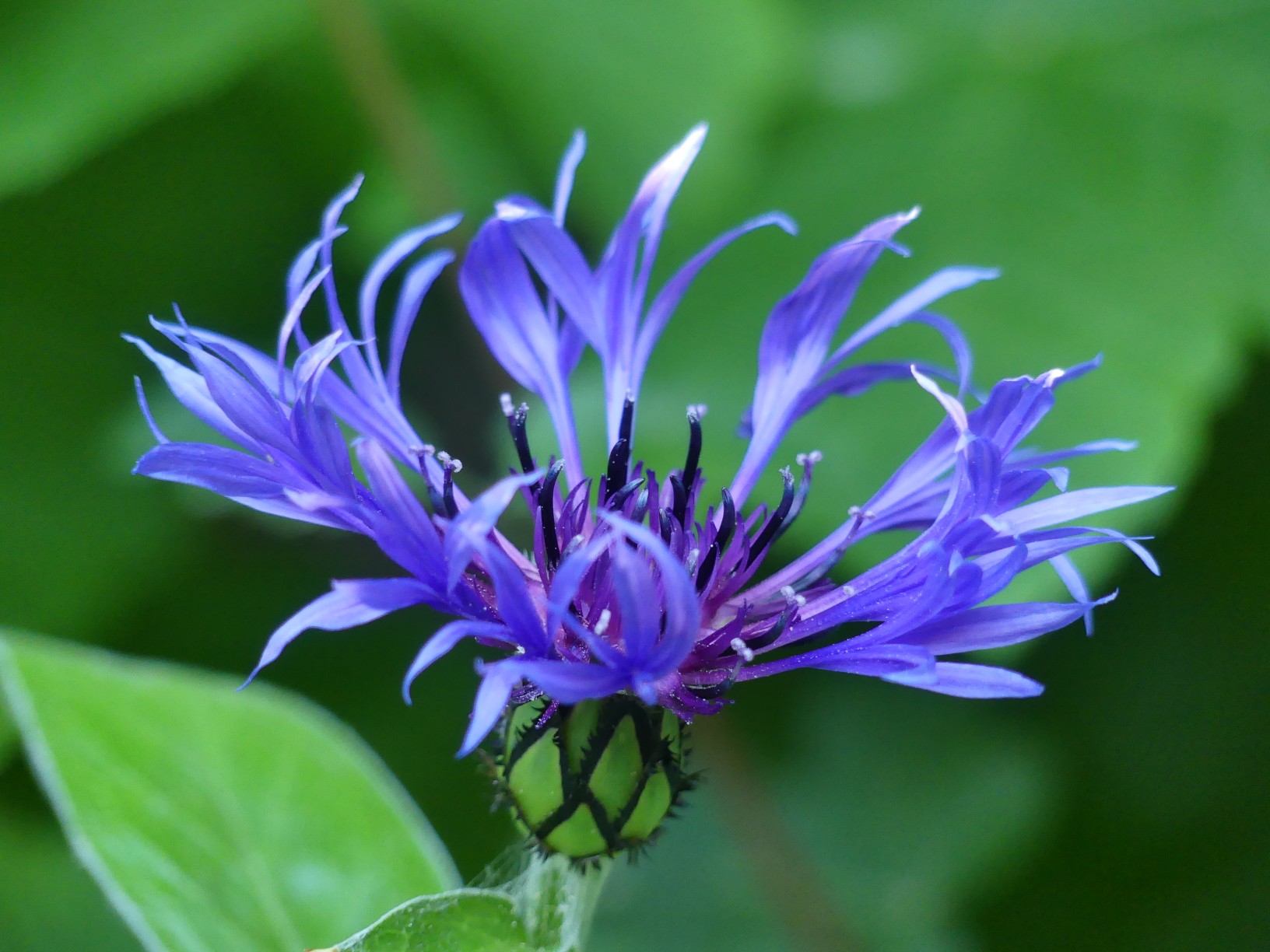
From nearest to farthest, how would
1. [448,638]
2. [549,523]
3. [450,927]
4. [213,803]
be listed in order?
[448,638]
[450,927]
[549,523]
[213,803]

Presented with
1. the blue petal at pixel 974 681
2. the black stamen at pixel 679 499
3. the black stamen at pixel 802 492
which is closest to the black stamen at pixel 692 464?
the black stamen at pixel 679 499

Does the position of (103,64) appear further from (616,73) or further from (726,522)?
(726,522)

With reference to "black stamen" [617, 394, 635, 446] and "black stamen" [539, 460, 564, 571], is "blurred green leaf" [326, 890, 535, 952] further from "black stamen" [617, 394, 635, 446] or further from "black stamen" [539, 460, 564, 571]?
"black stamen" [617, 394, 635, 446]

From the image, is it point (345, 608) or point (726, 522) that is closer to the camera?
point (345, 608)

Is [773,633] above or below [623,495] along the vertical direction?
below

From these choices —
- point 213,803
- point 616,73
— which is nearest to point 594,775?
point 213,803

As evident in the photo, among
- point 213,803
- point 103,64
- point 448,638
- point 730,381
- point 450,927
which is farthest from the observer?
point 730,381

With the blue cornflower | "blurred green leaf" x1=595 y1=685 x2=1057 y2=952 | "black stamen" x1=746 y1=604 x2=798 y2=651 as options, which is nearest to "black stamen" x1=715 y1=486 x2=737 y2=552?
the blue cornflower
